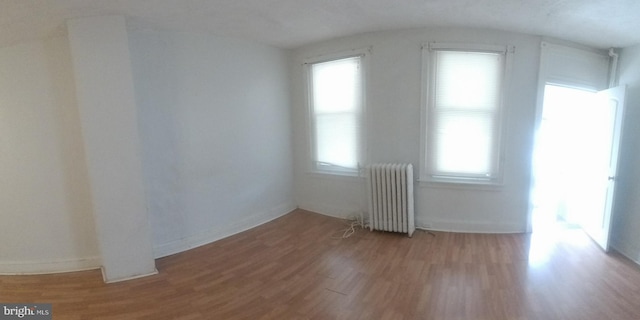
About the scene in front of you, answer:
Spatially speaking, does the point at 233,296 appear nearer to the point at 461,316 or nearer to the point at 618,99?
the point at 461,316

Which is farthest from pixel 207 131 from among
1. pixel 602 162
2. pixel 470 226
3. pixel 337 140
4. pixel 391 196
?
pixel 602 162

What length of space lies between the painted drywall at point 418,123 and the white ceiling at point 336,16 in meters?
0.21

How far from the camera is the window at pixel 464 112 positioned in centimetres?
314

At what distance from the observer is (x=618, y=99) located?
282cm

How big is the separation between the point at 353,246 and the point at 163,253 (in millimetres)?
2192

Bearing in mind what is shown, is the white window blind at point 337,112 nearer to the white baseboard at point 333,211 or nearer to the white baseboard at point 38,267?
the white baseboard at point 333,211

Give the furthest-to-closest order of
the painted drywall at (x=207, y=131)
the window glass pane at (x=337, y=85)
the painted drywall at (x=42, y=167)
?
the window glass pane at (x=337, y=85) < the painted drywall at (x=207, y=131) < the painted drywall at (x=42, y=167)

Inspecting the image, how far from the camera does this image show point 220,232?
11.1ft

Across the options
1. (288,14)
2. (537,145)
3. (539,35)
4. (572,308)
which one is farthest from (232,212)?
(539,35)

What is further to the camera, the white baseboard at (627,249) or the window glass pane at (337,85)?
the window glass pane at (337,85)

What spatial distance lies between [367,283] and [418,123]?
6.82ft

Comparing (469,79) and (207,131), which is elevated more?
(469,79)

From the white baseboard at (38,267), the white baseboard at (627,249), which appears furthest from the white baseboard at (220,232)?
the white baseboard at (627,249)

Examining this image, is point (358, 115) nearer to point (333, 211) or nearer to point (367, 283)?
point (333, 211)
